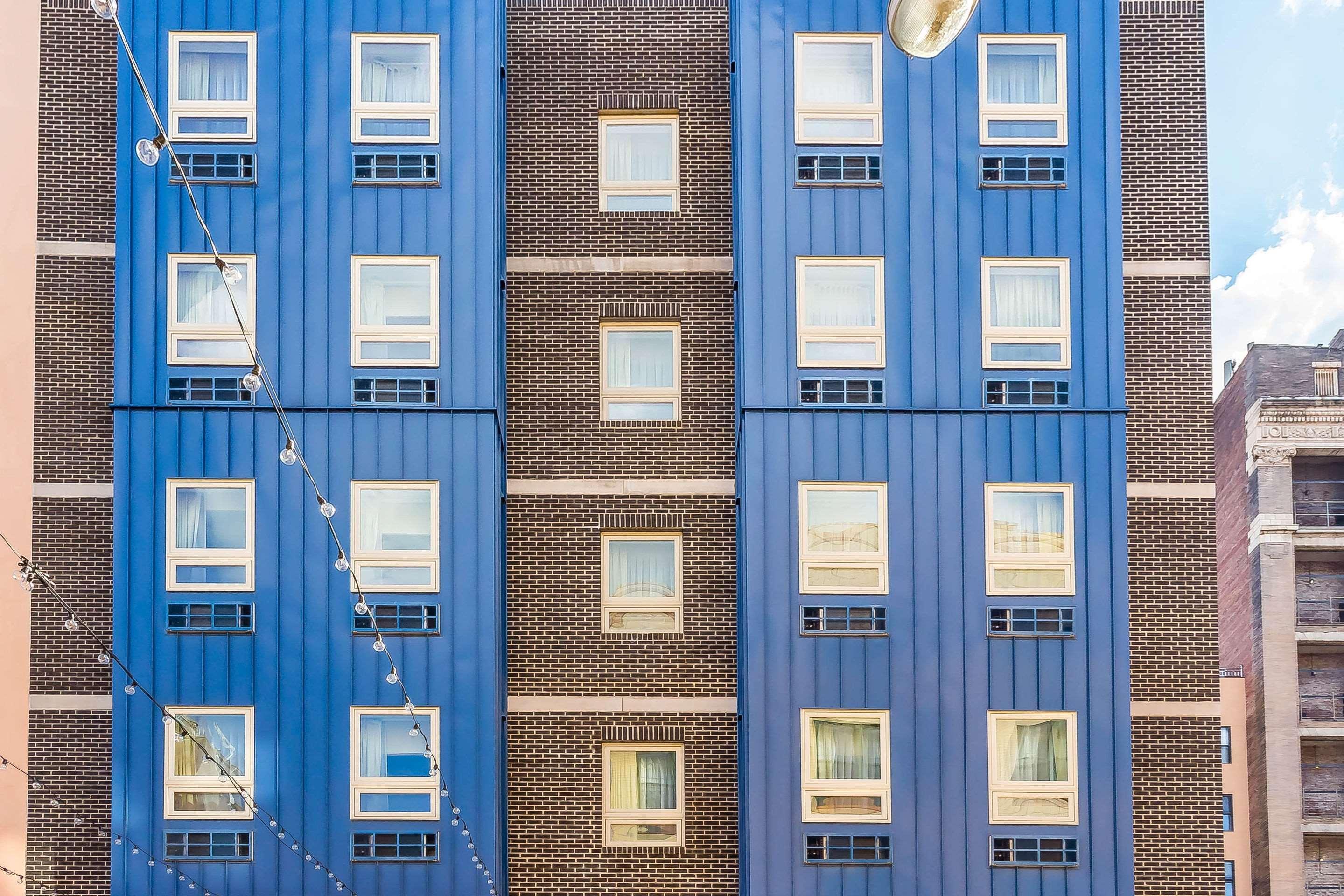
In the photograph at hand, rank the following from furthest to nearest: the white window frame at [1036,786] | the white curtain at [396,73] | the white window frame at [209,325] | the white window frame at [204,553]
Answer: the white curtain at [396,73] → the white window frame at [209,325] → the white window frame at [204,553] → the white window frame at [1036,786]

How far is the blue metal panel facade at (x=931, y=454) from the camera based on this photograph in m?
11.2

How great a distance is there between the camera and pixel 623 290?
499 inches

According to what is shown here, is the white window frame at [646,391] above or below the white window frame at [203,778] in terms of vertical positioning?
above

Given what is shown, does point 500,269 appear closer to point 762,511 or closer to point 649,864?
point 762,511

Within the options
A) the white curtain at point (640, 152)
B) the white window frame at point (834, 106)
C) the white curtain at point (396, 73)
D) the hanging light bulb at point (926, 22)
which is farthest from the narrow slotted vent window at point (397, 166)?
the hanging light bulb at point (926, 22)

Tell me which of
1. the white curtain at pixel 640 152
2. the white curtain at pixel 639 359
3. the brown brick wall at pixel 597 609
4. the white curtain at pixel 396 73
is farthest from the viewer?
the white curtain at pixel 640 152

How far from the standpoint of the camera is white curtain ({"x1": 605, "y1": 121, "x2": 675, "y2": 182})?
12.9 m

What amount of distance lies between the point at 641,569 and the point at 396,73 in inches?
252

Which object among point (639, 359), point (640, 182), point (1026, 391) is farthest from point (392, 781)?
point (1026, 391)

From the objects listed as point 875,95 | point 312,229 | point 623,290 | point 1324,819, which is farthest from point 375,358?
point 1324,819

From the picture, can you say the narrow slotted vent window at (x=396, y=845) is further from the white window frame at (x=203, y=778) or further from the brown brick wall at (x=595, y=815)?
the white window frame at (x=203, y=778)

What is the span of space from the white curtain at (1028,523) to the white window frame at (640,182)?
5.20 m

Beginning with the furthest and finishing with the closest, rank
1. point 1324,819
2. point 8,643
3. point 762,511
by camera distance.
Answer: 1. point 1324,819
2. point 8,643
3. point 762,511

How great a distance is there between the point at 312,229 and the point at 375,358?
1.62 metres
